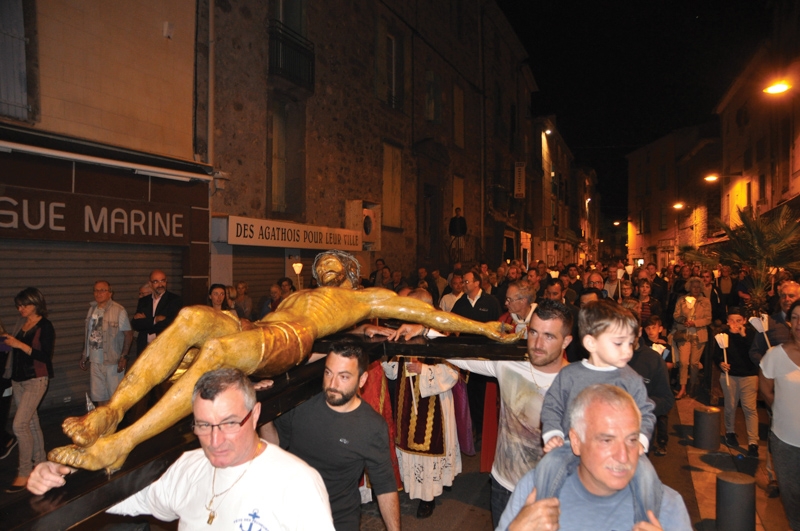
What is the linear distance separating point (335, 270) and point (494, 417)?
2.83 metres

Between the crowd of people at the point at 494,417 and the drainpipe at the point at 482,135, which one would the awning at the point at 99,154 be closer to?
the crowd of people at the point at 494,417

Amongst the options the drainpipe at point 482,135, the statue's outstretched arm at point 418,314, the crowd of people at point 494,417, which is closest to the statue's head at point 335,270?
the statue's outstretched arm at point 418,314

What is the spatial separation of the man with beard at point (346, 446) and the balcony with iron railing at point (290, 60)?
33.0 ft

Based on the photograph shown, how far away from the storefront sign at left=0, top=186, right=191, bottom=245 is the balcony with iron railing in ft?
12.2

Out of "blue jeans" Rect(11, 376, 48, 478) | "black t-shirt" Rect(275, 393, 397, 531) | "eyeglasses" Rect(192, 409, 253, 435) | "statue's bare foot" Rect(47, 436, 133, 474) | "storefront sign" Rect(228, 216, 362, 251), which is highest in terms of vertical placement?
"storefront sign" Rect(228, 216, 362, 251)

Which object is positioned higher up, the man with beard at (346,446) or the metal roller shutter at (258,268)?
the metal roller shutter at (258,268)

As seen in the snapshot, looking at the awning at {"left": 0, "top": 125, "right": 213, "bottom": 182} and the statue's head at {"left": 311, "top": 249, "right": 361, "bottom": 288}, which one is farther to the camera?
the awning at {"left": 0, "top": 125, "right": 213, "bottom": 182}

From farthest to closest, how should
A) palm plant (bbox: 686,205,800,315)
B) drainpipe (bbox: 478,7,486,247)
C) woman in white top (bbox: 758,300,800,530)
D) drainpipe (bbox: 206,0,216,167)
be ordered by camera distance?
drainpipe (bbox: 478,7,486,247) < drainpipe (bbox: 206,0,216,167) < palm plant (bbox: 686,205,800,315) < woman in white top (bbox: 758,300,800,530)

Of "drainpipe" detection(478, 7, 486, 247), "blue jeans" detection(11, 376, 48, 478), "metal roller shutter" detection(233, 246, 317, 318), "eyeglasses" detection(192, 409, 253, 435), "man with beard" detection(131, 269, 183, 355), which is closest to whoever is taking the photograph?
"eyeglasses" detection(192, 409, 253, 435)

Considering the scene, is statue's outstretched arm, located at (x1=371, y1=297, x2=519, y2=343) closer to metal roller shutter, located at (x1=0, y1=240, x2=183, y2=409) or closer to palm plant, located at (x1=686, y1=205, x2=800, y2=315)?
metal roller shutter, located at (x1=0, y1=240, x2=183, y2=409)

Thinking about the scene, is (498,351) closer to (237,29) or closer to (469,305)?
(469,305)

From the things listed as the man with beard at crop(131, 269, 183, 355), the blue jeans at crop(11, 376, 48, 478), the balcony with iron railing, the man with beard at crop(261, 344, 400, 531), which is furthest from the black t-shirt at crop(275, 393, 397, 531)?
the balcony with iron railing

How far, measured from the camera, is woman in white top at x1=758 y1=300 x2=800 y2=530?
4141 millimetres

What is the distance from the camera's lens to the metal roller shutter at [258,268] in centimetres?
1134
